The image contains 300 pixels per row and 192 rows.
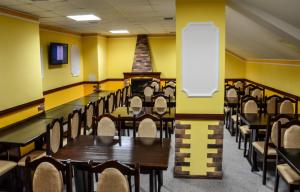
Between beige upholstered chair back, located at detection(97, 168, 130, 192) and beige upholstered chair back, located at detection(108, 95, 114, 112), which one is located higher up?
beige upholstered chair back, located at detection(108, 95, 114, 112)

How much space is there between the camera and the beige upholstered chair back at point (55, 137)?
161 inches

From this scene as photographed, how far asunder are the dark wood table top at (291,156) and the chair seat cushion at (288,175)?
0.22 m

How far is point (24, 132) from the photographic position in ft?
14.2

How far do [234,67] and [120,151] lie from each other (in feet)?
28.5

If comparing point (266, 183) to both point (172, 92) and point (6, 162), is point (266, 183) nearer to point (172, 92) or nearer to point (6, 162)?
point (6, 162)

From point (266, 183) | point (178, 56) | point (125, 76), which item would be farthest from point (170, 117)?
point (125, 76)

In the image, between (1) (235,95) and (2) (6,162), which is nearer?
(2) (6,162)

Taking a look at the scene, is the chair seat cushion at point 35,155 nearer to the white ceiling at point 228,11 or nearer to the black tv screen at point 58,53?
the white ceiling at point 228,11

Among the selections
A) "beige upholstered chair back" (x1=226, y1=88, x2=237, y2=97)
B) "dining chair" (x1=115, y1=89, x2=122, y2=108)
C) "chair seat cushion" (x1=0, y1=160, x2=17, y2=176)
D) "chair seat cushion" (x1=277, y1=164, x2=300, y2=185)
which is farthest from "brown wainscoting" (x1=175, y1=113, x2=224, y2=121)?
"beige upholstered chair back" (x1=226, y1=88, x2=237, y2=97)

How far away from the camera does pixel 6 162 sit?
390 cm

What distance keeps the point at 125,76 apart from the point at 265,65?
5.25 meters

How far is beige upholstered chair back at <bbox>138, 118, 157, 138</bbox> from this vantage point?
13.5 feet

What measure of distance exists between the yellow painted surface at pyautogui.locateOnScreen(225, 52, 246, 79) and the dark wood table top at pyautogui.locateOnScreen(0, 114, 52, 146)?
25.8ft

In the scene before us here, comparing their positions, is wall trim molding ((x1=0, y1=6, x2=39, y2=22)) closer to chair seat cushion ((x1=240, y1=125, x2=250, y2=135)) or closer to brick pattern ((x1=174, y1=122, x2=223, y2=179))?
brick pattern ((x1=174, y1=122, x2=223, y2=179))
